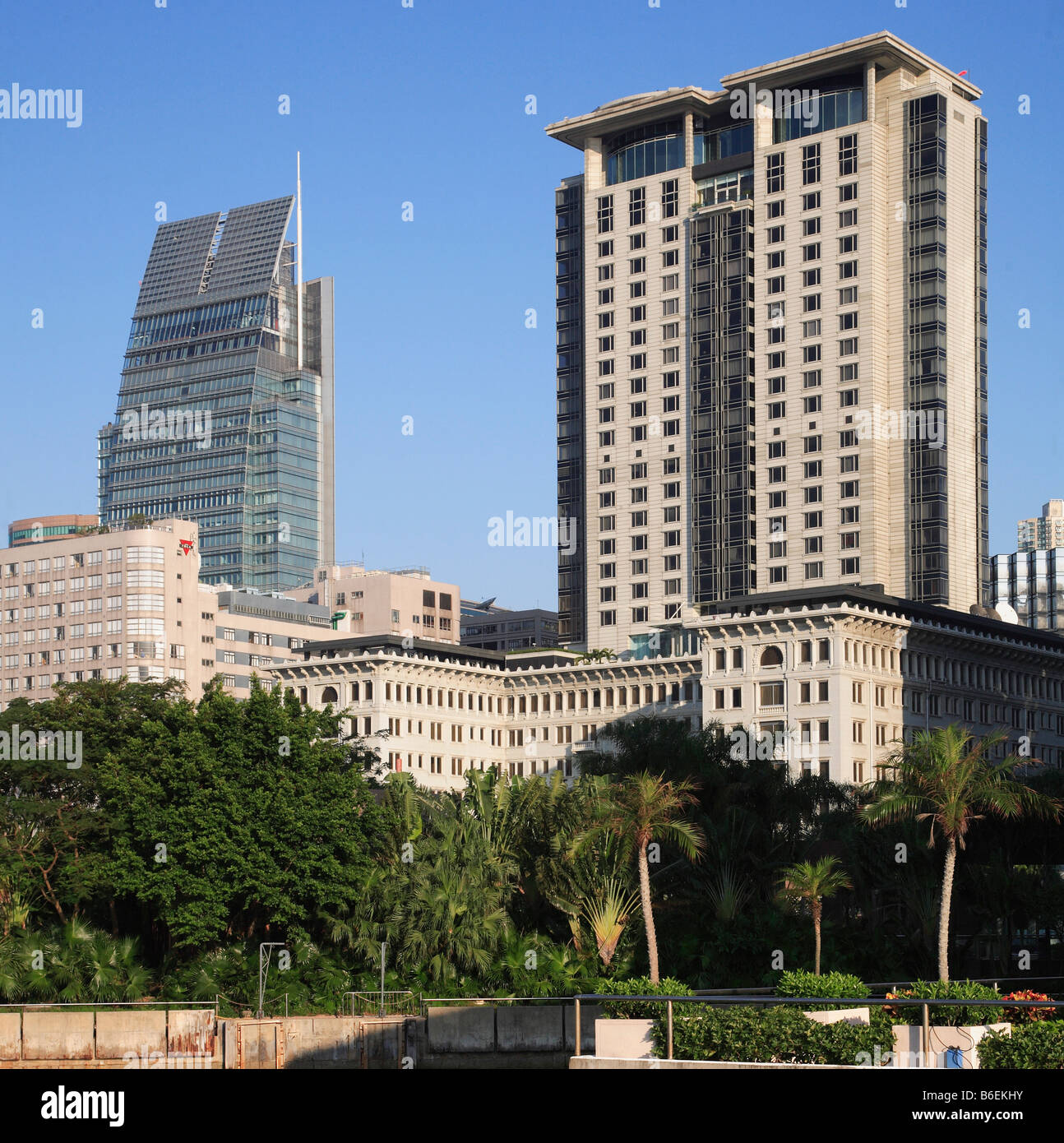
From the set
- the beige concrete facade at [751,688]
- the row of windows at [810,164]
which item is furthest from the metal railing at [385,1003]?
the row of windows at [810,164]

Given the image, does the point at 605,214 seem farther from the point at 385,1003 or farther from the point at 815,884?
the point at 385,1003

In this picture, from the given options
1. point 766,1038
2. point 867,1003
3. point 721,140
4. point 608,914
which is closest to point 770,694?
point 608,914

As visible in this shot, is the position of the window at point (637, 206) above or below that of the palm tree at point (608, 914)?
above

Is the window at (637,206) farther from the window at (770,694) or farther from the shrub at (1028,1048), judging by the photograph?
the shrub at (1028,1048)

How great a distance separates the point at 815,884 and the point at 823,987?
3417 centimetres

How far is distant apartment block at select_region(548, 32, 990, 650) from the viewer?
17262 cm

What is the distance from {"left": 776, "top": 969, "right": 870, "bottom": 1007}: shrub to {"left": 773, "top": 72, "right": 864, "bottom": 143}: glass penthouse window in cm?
14592

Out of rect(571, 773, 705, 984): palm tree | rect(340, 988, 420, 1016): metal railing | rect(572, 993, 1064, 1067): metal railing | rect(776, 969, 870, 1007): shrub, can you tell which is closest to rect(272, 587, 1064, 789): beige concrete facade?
rect(571, 773, 705, 984): palm tree

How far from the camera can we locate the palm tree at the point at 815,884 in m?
77.4

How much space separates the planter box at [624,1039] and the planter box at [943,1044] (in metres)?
5.76

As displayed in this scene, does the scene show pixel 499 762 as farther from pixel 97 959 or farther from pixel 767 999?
pixel 767 999

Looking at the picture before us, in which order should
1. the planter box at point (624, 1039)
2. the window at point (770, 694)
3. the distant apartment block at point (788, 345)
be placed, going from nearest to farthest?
the planter box at point (624, 1039)
the window at point (770, 694)
the distant apartment block at point (788, 345)

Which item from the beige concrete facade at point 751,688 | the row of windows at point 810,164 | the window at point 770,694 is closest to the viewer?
the beige concrete facade at point 751,688

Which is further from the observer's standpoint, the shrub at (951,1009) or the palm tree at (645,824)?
the palm tree at (645,824)
